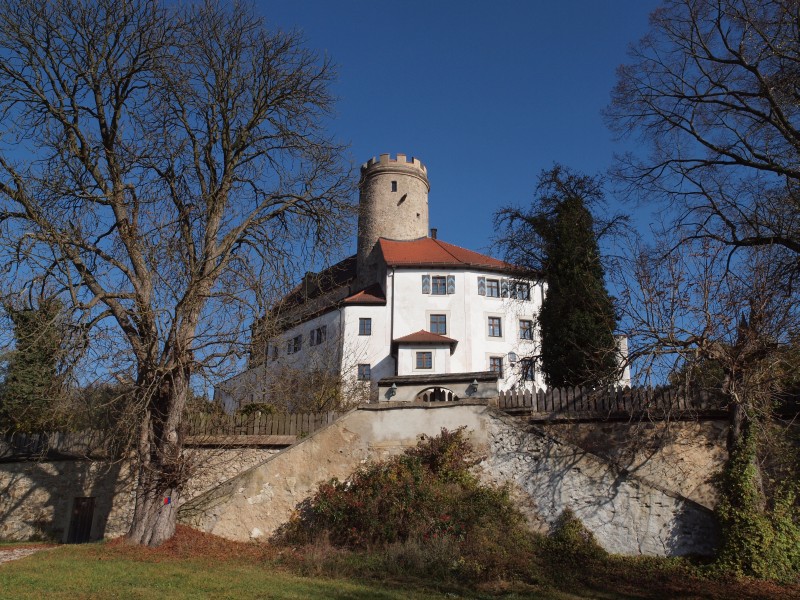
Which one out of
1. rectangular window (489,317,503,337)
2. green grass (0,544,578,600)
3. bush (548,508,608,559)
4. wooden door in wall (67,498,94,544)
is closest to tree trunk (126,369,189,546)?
green grass (0,544,578,600)

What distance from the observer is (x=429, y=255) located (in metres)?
41.2

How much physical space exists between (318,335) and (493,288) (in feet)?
34.6

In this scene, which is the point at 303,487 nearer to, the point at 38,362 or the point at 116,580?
the point at 116,580

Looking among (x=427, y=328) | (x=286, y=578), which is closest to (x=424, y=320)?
(x=427, y=328)

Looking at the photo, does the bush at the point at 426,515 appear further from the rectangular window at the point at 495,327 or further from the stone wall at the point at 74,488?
the rectangular window at the point at 495,327

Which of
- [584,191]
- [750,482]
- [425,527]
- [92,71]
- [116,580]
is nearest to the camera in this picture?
[116,580]

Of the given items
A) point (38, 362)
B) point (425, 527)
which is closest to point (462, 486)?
point (425, 527)

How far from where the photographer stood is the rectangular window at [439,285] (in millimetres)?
39250

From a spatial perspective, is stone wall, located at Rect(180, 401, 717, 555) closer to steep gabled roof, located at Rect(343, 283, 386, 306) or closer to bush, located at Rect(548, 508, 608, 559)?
bush, located at Rect(548, 508, 608, 559)

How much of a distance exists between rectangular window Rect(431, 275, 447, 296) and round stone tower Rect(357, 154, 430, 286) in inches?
211

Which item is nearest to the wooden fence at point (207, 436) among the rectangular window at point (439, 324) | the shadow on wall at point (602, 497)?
the shadow on wall at point (602, 497)

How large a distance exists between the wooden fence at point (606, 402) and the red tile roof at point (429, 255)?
74.3 ft

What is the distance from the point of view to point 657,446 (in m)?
14.8

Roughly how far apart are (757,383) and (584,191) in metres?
10.7
